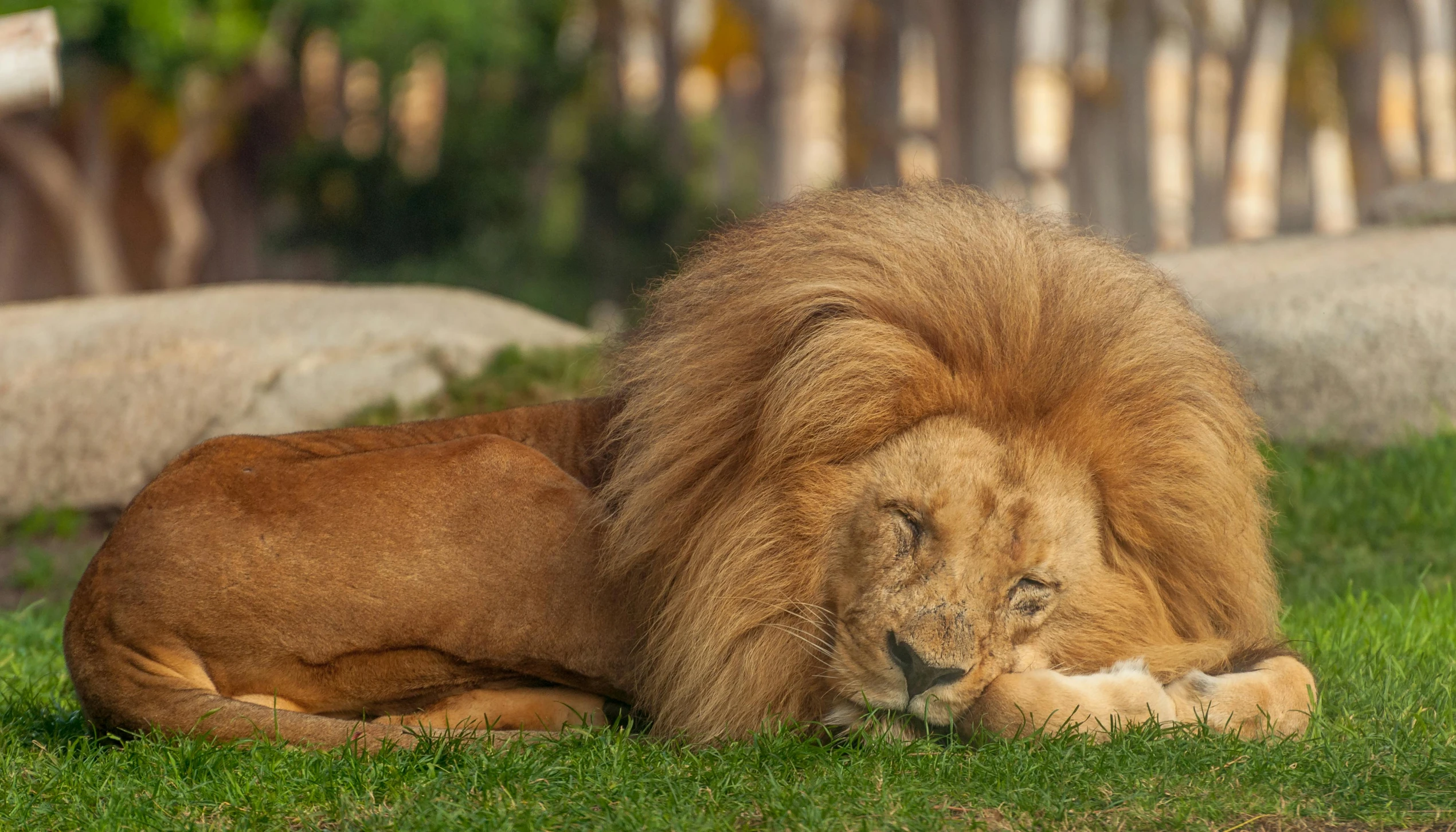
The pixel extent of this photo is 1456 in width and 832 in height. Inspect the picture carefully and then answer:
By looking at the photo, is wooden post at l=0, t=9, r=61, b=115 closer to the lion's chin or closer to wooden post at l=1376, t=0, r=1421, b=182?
the lion's chin

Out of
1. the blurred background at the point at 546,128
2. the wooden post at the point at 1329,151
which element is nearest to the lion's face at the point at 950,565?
the blurred background at the point at 546,128

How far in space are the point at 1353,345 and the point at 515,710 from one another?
4919 mm

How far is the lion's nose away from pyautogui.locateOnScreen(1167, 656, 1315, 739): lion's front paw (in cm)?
56

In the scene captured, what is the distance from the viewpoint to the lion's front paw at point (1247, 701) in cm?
313

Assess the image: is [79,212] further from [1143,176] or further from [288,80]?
[1143,176]

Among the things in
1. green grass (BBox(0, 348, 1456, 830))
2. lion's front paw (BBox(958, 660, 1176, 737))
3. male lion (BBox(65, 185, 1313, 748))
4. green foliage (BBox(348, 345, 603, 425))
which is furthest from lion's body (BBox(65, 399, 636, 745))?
green foliage (BBox(348, 345, 603, 425))

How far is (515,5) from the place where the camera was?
1738cm

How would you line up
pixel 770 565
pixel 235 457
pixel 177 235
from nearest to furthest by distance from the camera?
1. pixel 770 565
2. pixel 235 457
3. pixel 177 235

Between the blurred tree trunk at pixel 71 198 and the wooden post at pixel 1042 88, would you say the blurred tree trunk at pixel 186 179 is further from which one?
the wooden post at pixel 1042 88

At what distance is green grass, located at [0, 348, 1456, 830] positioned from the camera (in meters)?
2.66

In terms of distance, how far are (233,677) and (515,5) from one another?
49.6ft

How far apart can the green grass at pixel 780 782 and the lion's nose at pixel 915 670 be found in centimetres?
13

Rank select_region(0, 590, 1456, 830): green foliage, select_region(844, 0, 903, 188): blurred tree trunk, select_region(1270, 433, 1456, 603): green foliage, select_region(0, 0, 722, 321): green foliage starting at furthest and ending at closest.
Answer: select_region(844, 0, 903, 188): blurred tree trunk → select_region(0, 0, 722, 321): green foliage → select_region(1270, 433, 1456, 603): green foliage → select_region(0, 590, 1456, 830): green foliage

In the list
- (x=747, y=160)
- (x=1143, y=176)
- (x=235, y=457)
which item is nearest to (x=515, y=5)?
(x=747, y=160)
